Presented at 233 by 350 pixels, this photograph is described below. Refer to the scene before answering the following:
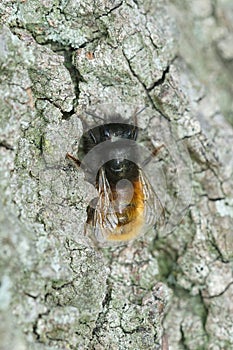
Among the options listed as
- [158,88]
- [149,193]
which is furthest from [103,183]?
[158,88]

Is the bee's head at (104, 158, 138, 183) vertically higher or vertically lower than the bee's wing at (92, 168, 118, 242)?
higher

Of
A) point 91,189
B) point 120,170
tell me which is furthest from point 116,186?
point 91,189

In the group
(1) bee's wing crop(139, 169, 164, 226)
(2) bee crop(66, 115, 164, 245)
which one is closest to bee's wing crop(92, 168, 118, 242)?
(2) bee crop(66, 115, 164, 245)

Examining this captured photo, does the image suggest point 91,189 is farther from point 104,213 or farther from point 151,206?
point 151,206

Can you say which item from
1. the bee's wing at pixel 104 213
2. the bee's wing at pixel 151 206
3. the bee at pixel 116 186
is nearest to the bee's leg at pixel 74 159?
the bee at pixel 116 186

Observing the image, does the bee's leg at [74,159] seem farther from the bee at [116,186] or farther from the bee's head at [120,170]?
the bee's head at [120,170]

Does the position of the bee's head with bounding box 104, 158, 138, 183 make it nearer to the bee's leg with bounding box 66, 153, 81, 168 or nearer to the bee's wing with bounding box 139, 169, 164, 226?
the bee's wing with bounding box 139, 169, 164, 226
